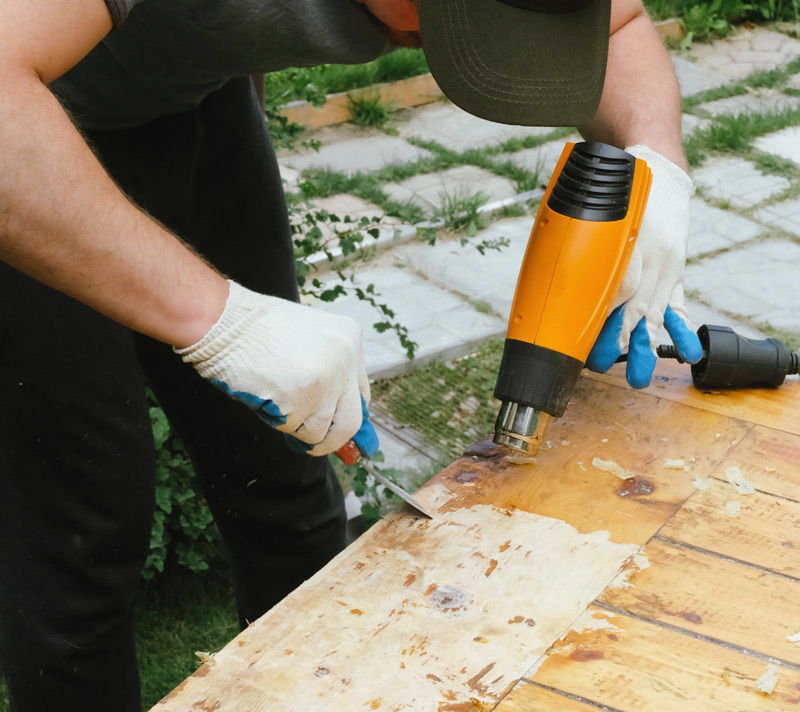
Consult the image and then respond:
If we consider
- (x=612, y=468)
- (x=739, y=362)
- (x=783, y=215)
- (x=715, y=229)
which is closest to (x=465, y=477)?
(x=612, y=468)

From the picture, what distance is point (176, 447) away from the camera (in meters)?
2.34

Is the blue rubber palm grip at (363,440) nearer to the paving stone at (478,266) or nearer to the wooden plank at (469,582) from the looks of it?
the wooden plank at (469,582)

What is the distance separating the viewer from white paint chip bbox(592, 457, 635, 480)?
1.43m

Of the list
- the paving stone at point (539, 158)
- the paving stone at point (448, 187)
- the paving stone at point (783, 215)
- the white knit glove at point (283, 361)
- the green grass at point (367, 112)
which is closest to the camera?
the white knit glove at point (283, 361)

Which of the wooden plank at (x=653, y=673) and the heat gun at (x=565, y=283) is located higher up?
the heat gun at (x=565, y=283)

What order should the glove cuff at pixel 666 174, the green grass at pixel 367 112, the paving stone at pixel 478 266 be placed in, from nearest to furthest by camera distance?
the glove cuff at pixel 666 174 → the paving stone at pixel 478 266 → the green grass at pixel 367 112

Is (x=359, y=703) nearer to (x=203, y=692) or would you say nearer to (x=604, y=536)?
(x=203, y=692)

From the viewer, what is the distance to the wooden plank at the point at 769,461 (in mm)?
1397

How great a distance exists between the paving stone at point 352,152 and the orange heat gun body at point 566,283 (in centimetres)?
320

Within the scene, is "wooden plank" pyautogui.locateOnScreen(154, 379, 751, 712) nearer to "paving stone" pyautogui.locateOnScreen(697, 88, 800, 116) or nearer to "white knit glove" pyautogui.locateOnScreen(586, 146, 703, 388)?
"white knit glove" pyautogui.locateOnScreen(586, 146, 703, 388)

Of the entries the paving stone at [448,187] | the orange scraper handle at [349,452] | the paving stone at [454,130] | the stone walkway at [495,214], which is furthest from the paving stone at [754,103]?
the orange scraper handle at [349,452]

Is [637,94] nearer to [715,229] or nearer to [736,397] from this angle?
[736,397]

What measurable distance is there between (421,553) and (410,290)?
7.93 ft

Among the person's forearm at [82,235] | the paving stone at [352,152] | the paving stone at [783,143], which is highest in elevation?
the person's forearm at [82,235]
